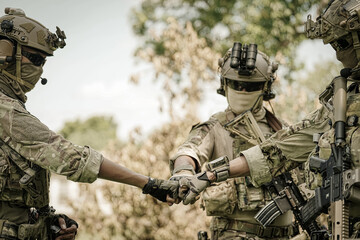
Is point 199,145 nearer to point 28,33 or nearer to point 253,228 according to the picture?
point 253,228

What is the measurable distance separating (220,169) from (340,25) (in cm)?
142

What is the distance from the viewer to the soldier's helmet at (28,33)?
3727 mm

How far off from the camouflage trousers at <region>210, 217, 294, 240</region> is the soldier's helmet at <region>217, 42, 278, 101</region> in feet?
4.11

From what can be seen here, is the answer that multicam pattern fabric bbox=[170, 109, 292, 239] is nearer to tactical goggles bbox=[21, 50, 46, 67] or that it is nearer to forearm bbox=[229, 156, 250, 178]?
forearm bbox=[229, 156, 250, 178]

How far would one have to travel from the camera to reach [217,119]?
5023 millimetres

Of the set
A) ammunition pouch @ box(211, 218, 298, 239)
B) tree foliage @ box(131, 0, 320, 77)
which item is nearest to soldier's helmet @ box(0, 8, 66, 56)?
ammunition pouch @ box(211, 218, 298, 239)

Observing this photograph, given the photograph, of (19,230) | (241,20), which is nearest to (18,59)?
(19,230)

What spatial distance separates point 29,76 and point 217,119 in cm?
189

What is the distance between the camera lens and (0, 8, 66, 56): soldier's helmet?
3.73m

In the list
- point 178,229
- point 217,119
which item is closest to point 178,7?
point 178,229

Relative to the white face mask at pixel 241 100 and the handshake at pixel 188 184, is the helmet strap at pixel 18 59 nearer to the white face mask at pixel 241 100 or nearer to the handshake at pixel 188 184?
the handshake at pixel 188 184

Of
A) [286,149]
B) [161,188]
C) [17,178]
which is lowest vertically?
[17,178]

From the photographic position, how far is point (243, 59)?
4871 millimetres

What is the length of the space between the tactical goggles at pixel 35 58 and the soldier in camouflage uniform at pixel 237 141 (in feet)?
4.54
